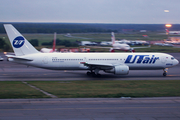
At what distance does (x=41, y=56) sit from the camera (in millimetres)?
28469

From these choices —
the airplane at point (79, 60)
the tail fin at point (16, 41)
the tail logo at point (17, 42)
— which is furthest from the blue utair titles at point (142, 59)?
the tail logo at point (17, 42)

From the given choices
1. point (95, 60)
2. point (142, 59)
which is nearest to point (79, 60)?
point (95, 60)

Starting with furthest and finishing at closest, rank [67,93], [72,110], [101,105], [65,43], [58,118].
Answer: [65,43]
[67,93]
[101,105]
[72,110]
[58,118]

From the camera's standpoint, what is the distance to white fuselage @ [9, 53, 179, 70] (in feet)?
93.2

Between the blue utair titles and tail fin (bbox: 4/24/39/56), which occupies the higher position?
tail fin (bbox: 4/24/39/56)

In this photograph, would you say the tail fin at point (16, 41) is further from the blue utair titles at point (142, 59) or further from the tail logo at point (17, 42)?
the blue utair titles at point (142, 59)

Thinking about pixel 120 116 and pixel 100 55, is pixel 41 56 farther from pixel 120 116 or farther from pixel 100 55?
pixel 120 116

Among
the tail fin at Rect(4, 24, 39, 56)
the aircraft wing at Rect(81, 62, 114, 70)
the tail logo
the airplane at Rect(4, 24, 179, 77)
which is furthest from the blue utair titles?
the tail logo

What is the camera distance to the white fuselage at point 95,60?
93.2 ft

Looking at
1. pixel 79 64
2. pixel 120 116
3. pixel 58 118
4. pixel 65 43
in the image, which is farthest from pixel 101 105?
pixel 65 43

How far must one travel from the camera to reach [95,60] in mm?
29031

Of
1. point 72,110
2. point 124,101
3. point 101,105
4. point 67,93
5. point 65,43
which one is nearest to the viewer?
point 72,110

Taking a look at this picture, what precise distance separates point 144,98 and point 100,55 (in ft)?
44.1

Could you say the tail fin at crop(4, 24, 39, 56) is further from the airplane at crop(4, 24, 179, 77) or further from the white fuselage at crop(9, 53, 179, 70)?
the white fuselage at crop(9, 53, 179, 70)
